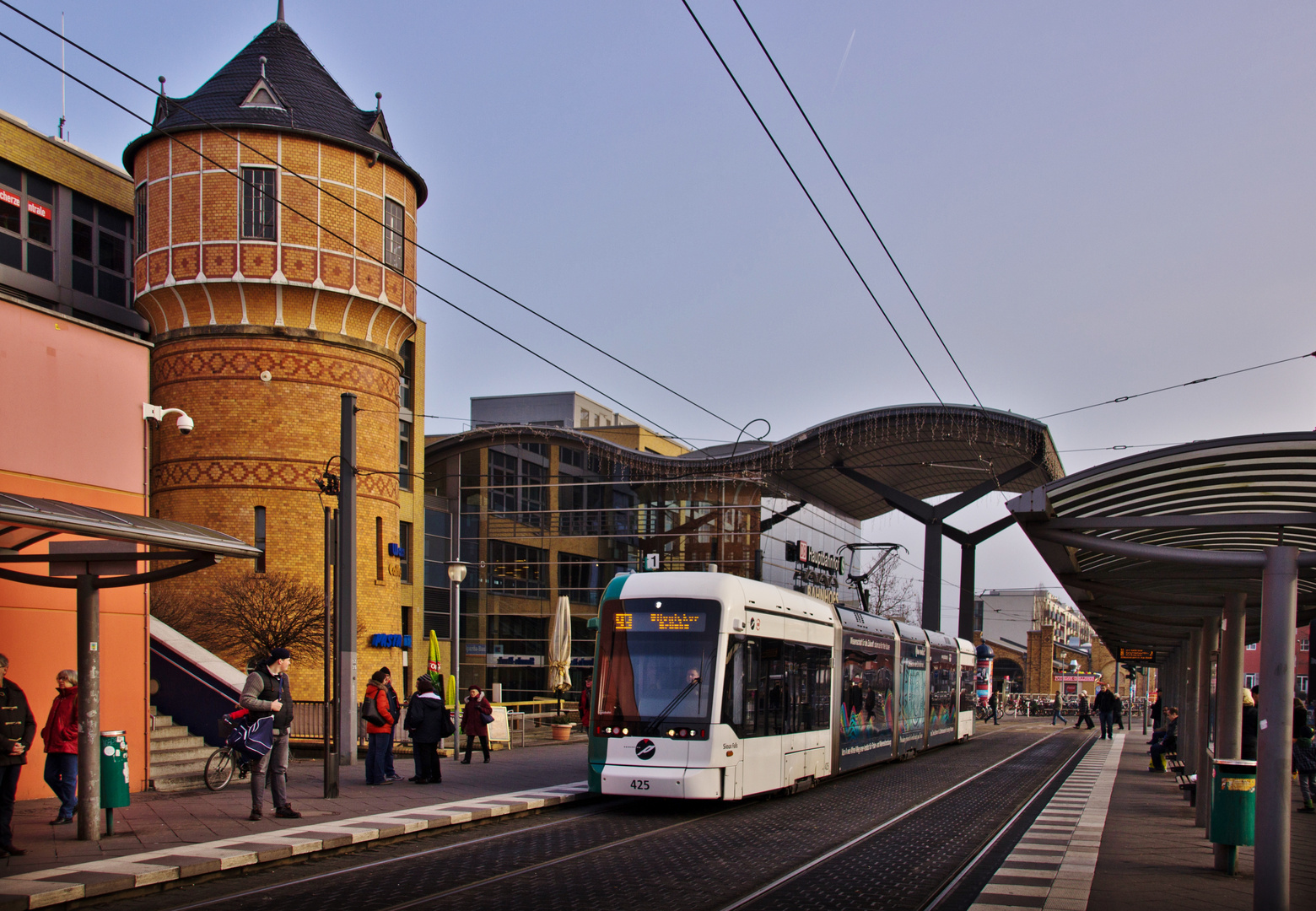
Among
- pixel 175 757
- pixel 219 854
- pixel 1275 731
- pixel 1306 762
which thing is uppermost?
pixel 1275 731

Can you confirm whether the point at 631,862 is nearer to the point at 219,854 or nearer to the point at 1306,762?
the point at 219,854

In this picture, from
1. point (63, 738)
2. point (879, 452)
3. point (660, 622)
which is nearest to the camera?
point (63, 738)

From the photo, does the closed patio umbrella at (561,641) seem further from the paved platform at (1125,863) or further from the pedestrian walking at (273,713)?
the pedestrian walking at (273,713)

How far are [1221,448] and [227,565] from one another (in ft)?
91.7

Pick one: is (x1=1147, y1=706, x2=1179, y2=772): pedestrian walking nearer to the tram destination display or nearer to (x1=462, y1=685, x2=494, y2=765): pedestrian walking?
(x1=462, y1=685, x2=494, y2=765): pedestrian walking

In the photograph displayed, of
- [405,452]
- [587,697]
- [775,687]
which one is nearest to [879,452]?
[405,452]

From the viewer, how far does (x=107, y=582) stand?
1233 centimetres

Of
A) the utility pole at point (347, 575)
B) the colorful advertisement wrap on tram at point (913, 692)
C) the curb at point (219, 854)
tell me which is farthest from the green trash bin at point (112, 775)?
the colorful advertisement wrap on tram at point (913, 692)

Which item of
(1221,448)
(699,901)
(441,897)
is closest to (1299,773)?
(1221,448)

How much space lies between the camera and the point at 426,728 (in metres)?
17.7

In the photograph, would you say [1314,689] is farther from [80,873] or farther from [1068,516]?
[80,873]

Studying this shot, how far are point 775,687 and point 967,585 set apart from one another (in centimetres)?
4182

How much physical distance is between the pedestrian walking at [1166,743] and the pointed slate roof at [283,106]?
24.4 m

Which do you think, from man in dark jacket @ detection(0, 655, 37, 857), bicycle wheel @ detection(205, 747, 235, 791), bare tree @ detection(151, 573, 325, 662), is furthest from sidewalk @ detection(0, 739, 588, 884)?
bare tree @ detection(151, 573, 325, 662)
